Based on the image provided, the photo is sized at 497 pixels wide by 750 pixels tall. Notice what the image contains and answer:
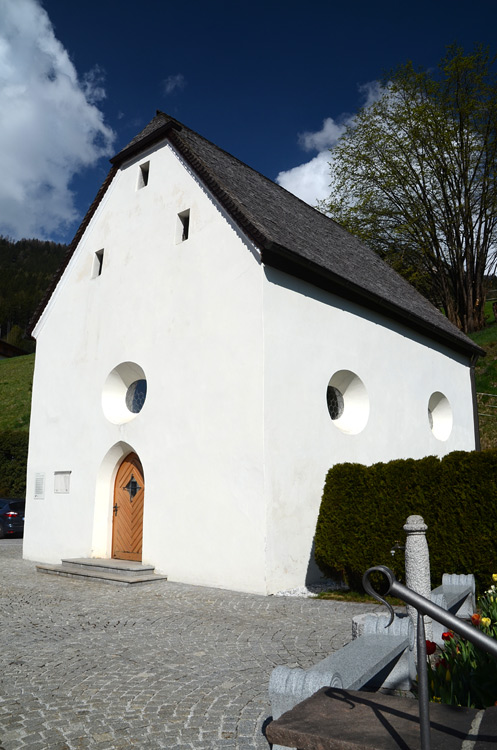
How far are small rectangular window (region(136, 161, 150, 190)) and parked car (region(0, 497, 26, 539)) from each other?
13.4 m

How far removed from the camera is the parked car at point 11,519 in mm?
20453

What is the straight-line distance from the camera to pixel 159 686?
4.71 m

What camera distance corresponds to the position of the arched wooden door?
38.9 feet

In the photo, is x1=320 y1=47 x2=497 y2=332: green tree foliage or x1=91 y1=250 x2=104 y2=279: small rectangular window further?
x1=320 y1=47 x2=497 y2=332: green tree foliage

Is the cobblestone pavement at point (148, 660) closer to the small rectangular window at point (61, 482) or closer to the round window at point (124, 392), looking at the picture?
the small rectangular window at point (61, 482)

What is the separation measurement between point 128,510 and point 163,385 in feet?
10.0

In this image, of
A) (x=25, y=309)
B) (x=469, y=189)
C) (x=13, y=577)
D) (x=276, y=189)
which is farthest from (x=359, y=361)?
(x=25, y=309)

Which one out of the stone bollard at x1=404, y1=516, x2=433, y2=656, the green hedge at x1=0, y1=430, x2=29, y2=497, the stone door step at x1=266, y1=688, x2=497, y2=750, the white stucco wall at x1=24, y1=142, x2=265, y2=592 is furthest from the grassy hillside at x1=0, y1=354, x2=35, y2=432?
the stone door step at x1=266, y1=688, x2=497, y2=750

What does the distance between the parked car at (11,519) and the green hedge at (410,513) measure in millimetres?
14966

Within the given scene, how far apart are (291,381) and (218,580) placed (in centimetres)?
365

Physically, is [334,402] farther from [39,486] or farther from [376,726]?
[376,726]

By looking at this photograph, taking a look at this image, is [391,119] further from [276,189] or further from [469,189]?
[276,189]

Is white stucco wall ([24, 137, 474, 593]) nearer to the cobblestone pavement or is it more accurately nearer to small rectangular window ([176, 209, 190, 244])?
small rectangular window ([176, 209, 190, 244])

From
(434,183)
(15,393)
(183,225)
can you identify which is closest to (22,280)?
(15,393)
